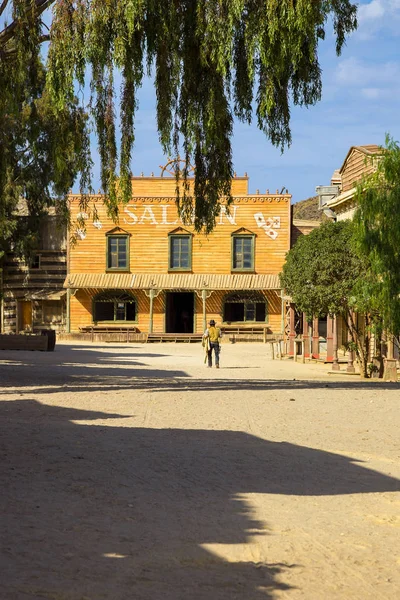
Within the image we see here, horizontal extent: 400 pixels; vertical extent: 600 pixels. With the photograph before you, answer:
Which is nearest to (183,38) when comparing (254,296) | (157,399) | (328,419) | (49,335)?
(157,399)

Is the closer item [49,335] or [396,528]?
[396,528]

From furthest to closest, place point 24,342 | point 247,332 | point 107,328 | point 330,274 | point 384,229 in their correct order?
point 107,328
point 247,332
point 24,342
point 330,274
point 384,229

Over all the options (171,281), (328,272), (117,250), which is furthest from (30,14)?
(117,250)

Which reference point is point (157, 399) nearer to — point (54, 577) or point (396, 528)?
point (396, 528)

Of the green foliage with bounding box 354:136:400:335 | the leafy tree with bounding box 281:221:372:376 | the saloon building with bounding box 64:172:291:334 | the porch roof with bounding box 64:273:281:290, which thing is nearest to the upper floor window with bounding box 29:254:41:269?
the saloon building with bounding box 64:172:291:334

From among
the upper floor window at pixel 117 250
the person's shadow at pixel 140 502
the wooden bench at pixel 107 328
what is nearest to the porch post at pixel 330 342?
the wooden bench at pixel 107 328

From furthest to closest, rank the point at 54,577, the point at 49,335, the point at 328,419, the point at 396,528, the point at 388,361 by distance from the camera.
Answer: the point at 49,335 → the point at 388,361 → the point at 328,419 → the point at 396,528 → the point at 54,577

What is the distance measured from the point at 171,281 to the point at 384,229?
28.9m

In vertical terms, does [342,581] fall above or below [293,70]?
below

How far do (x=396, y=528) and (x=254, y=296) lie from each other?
4300 cm

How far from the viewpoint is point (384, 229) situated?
2098 centimetres

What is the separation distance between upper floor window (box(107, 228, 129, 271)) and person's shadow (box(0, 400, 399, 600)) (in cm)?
3821

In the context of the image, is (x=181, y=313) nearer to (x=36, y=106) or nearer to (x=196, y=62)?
(x=36, y=106)

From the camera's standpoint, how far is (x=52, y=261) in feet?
169
